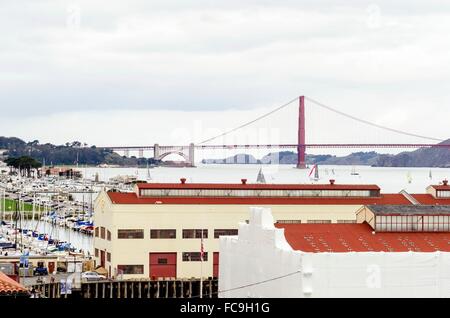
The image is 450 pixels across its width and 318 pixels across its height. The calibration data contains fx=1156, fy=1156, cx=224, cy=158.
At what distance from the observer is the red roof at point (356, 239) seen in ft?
134

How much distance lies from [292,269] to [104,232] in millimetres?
29898

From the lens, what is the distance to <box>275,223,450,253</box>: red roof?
134 ft

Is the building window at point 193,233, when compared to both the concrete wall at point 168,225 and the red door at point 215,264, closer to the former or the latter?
the concrete wall at point 168,225

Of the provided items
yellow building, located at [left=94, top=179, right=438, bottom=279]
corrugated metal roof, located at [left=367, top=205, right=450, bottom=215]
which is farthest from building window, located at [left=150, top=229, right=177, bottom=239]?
corrugated metal roof, located at [left=367, top=205, right=450, bottom=215]

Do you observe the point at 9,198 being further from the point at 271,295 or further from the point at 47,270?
the point at 271,295

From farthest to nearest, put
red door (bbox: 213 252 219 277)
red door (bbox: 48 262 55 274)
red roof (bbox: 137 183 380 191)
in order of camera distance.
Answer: red door (bbox: 48 262 55 274) → red roof (bbox: 137 183 380 191) → red door (bbox: 213 252 219 277)

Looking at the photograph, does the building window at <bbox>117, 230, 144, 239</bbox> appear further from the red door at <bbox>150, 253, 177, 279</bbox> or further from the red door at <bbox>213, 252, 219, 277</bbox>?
the red door at <bbox>213, 252, 219, 277</bbox>

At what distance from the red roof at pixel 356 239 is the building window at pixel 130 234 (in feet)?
68.5

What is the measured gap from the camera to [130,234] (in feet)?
210

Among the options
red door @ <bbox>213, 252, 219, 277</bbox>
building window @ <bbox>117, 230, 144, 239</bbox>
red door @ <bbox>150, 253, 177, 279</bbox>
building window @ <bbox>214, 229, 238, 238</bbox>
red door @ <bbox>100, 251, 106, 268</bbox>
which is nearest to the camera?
red door @ <bbox>213, 252, 219, 277</bbox>

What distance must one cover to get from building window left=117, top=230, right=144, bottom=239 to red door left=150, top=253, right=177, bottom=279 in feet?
4.37

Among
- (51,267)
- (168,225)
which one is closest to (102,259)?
(168,225)

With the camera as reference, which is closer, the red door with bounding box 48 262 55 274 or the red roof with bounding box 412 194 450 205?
the red roof with bounding box 412 194 450 205

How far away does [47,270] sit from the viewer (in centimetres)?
7238
